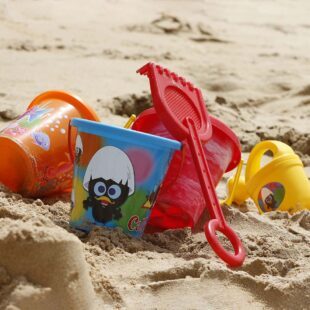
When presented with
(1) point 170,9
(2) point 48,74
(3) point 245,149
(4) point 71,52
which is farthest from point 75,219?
(1) point 170,9

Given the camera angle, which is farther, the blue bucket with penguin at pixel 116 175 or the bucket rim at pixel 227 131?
the bucket rim at pixel 227 131

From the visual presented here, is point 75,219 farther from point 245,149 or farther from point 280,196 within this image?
point 245,149

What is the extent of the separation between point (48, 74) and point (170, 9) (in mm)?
2397

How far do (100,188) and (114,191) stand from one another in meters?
0.03

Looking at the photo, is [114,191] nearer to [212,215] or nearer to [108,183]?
[108,183]

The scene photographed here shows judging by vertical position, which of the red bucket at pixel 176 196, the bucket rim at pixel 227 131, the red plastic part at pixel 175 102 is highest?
the red plastic part at pixel 175 102

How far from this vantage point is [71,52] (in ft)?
13.2

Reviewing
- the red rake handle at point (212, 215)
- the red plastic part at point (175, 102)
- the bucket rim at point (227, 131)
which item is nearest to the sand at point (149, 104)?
the red rake handle at point (212, 215)

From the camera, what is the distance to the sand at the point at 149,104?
1257mm

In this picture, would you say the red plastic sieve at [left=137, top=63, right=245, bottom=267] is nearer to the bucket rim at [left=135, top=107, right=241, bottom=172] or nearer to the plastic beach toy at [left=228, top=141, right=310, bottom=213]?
the bucket rim at [left=135, top=107, right=241, bottom=172]

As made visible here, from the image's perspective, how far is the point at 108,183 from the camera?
5.65 feet

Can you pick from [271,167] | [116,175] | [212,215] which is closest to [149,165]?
[116,175]

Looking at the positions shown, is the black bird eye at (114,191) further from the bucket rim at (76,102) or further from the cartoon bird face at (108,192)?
the bucket rim at (76,102)

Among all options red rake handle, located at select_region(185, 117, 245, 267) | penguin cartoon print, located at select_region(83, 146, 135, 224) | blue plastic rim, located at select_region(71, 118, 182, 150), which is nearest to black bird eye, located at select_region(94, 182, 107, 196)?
penguin cartoon print, located at select_region(83, 146, 135, 224)
